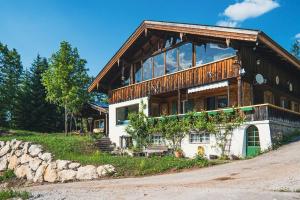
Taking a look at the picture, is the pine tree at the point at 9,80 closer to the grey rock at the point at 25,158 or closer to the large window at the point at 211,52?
the grey rock at the point at 25,158

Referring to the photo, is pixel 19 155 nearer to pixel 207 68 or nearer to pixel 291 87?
pixel 207 68

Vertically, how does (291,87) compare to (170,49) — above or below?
below

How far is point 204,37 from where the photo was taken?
24.4 metres

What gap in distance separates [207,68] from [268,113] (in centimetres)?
564

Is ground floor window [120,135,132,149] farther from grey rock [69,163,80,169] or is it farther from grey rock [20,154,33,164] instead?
grey rock [69,163,80,169]

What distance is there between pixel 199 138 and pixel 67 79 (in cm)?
1986

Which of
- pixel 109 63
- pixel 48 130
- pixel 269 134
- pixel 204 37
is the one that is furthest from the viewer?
pixel 48 130

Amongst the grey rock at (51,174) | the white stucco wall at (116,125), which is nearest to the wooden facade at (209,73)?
the white stucco wall at (116,125)

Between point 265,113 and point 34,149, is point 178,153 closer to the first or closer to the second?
point 265,113

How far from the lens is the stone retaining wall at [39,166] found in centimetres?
1975

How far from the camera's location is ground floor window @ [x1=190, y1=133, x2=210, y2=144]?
22.4 metres

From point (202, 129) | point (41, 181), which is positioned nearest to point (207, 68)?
point (202, 129)

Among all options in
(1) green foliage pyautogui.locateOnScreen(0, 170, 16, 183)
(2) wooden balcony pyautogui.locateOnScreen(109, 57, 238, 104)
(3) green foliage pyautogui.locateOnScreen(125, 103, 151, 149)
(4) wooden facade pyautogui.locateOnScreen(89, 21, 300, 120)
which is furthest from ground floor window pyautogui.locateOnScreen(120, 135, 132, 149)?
(1) green foliage pyautogui.locateOnScreen(0, 170, 16, 183)

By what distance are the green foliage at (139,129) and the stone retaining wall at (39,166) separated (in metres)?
6.34
